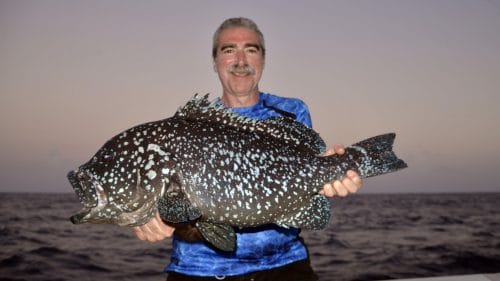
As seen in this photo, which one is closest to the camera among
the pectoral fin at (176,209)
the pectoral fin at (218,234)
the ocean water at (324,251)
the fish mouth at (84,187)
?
the pectoral fin at (176,209)

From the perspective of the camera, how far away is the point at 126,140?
99.5 inches

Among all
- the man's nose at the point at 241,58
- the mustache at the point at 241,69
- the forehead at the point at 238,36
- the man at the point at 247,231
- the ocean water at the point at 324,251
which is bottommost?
the ocean water at the point at 324,251

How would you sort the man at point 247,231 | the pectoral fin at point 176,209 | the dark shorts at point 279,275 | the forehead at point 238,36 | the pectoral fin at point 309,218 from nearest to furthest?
the pectoral fin at point 176,209 < the pectoral fin at point 309,218 < the man at point 247,231 < the dark shorts at point 279,275 < the forehead at point 238,36

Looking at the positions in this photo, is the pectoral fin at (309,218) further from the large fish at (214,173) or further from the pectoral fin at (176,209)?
the pectoral fin at (176,209)

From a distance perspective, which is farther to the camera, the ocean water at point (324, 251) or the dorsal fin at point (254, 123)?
the ocean water at point (324, 251)

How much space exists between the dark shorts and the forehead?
1.72 meters

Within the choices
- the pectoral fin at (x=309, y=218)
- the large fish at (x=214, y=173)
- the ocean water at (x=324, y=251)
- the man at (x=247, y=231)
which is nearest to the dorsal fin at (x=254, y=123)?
the large fish at (x=214, y=173)

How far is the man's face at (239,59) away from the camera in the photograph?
3551 mm

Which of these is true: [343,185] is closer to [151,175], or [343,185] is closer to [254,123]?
[254,123]

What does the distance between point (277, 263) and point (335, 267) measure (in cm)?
1074

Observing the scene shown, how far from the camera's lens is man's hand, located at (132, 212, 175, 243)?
2717 millimetres

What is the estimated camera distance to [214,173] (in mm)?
2494

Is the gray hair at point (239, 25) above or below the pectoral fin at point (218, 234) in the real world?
above

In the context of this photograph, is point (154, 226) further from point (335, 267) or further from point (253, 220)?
point (335, 267)
